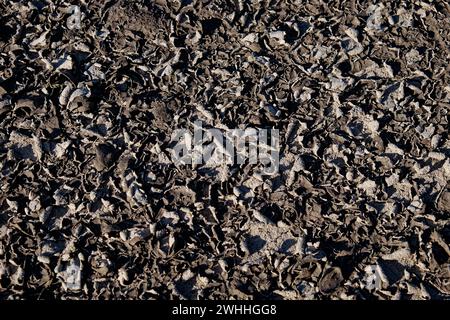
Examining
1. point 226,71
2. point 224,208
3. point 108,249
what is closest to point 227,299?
point 224,208

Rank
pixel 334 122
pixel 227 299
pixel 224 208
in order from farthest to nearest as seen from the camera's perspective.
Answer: pixel 334 122 < pixel 224 208 < pixel 227 299

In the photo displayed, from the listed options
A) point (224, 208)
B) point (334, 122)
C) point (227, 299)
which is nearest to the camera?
point (227, 299)

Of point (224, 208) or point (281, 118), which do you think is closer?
point (224, 208)

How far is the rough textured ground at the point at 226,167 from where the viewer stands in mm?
1694

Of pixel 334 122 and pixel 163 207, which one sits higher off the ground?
pixel 334 122

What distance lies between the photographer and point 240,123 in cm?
A: 195

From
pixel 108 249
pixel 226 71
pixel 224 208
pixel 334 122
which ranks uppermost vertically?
pixel 226 71

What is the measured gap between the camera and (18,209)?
5.90ft

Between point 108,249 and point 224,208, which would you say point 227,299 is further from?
point 108,249

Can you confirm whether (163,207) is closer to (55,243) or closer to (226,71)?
(55,243)

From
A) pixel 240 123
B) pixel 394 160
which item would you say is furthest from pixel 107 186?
pixel 394 160

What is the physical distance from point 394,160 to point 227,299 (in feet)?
2.51

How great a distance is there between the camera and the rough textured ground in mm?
1694

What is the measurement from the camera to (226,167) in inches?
73.9
